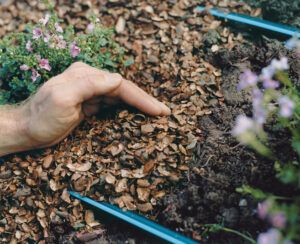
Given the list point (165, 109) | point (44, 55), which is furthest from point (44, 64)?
point (165, 109)

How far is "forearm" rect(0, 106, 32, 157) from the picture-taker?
98.0 inches

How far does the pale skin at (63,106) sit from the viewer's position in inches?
93.2

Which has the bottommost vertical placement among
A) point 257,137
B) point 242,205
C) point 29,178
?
point 29,178

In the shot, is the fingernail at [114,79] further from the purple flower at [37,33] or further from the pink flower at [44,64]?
the purple flower at [37,33]

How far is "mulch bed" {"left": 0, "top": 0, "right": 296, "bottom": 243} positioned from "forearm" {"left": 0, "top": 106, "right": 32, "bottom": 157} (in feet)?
0.21

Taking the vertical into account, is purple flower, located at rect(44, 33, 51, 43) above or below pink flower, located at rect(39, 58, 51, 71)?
above

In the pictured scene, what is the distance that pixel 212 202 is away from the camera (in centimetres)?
217

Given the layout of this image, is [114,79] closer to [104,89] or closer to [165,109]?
[104,89]

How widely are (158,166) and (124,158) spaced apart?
16cm

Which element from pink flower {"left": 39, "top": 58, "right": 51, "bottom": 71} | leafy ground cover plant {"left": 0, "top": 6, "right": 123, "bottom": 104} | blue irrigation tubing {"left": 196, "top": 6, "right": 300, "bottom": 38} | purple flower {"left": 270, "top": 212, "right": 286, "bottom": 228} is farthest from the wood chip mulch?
purple flower {"left": 270, "top": 212, "right": 286, "bottom": 228}

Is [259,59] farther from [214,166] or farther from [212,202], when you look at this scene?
[212,202]

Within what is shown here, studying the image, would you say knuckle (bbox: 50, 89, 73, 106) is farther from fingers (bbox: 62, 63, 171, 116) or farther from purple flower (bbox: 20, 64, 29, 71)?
purple flower (bbox: 20, 64, 29, 71)

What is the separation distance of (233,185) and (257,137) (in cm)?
23

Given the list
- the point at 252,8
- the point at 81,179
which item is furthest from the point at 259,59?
the point at 81,179
